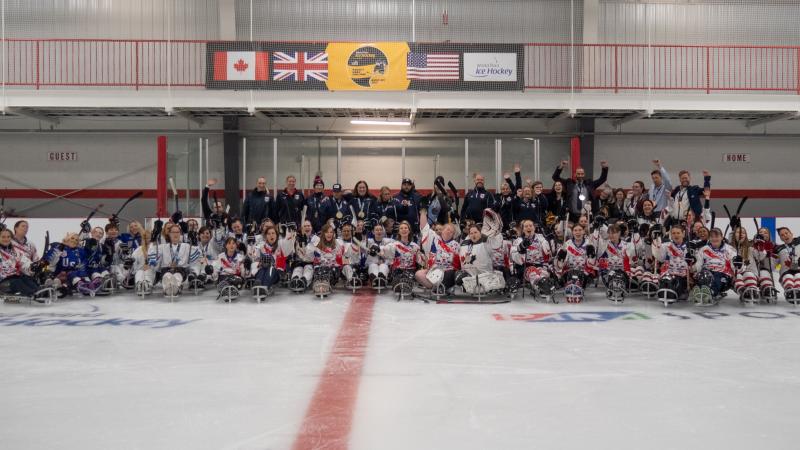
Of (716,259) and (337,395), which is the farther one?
(716,259)

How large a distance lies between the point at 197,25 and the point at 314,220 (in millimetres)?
8505

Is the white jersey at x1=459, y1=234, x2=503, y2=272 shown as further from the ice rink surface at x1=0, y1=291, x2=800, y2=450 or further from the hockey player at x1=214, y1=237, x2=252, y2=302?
the hockey player at x1=214, y1=237, x2=252, y2=302

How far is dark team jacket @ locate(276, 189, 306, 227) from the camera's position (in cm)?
1259

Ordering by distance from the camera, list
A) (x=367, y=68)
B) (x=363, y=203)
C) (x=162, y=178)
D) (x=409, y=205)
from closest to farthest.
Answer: (x=409, y=205) < (x=363, y=203) < (x=367, y=68) < (x=162, y=178)

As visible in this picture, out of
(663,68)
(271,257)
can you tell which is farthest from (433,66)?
(663,68)

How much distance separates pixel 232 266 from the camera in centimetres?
1048

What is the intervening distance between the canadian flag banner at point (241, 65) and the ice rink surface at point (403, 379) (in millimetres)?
7219

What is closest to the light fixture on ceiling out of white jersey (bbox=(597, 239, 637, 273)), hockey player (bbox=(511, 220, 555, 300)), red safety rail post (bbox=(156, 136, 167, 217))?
red safety rail post (bbox=(156, 136, 167, 217))

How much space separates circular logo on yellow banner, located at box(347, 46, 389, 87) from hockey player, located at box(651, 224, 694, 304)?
7.17m

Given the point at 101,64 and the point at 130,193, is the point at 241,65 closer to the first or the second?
the point at 101,64

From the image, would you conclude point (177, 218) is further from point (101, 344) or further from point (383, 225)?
point (101, 344)

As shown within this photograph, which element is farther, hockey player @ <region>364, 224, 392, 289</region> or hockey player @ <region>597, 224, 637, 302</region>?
hockey player @ <region>364, 224, 392, 289</region>

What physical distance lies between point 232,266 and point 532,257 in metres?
4.39

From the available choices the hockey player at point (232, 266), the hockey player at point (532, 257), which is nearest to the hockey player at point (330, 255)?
the hockey player at point (232, 266)
